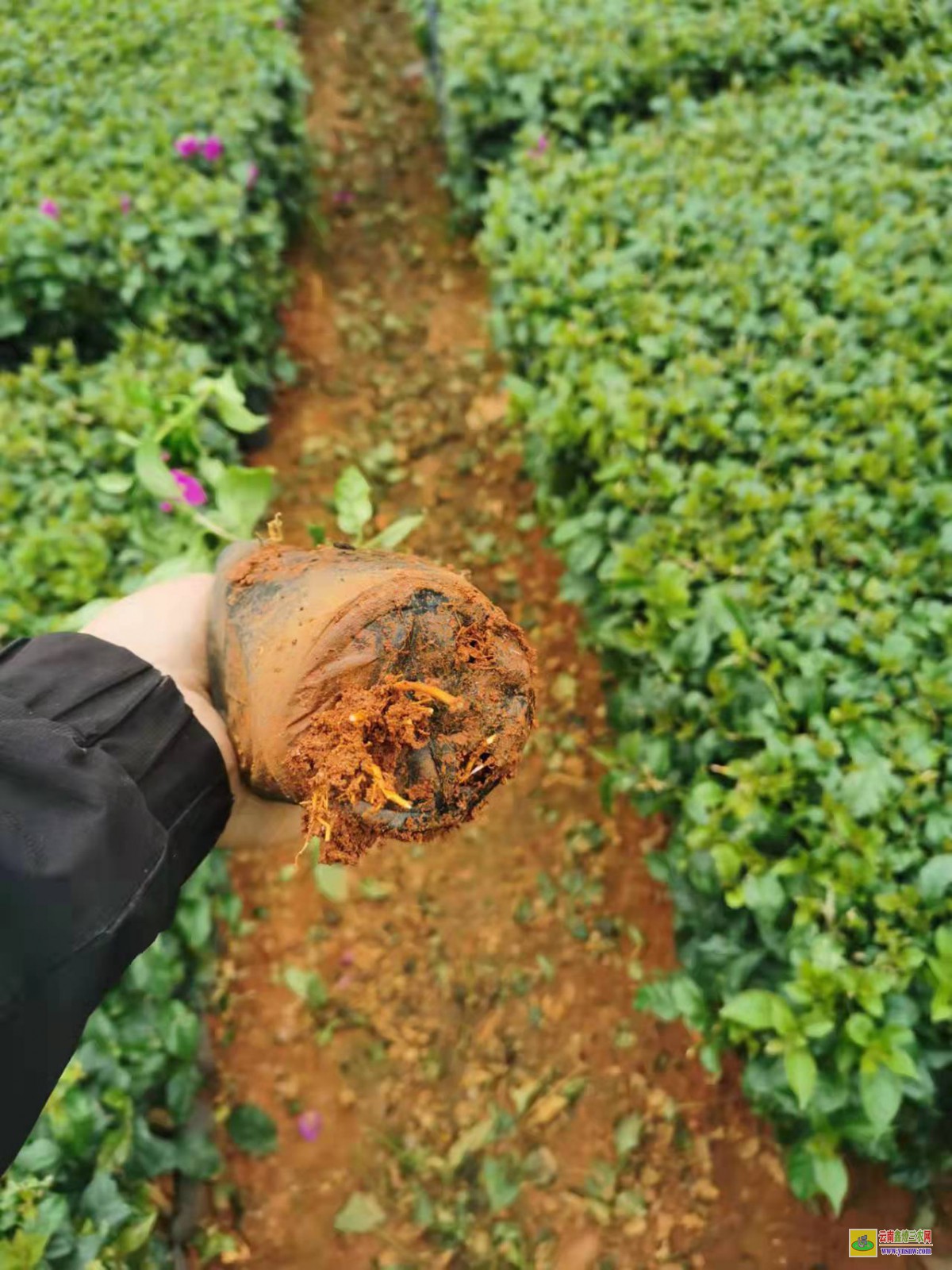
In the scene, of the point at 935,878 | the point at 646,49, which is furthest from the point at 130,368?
the point at 935,878

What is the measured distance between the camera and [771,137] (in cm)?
326

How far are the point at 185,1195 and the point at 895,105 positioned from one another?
14.0 feet

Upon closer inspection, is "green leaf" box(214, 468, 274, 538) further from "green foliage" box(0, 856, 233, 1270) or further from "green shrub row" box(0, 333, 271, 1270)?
"green foliage" box(0, 856, 233, 1270)

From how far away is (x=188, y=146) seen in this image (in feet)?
10.8

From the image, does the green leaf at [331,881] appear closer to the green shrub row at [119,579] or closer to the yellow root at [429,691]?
the green shrub row at [119,579]

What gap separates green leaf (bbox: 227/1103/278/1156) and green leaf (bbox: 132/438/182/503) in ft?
5.75

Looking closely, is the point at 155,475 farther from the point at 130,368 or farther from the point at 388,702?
the point at 388,702

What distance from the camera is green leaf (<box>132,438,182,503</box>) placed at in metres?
A: 2.28

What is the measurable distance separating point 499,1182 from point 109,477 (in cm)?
225

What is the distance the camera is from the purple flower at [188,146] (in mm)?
3289

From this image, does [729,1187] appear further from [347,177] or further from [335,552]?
[347,177]

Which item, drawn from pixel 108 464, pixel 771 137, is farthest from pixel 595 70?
pixel 108 464

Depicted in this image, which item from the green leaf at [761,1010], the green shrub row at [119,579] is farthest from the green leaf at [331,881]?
the green leaf at [761,1010]

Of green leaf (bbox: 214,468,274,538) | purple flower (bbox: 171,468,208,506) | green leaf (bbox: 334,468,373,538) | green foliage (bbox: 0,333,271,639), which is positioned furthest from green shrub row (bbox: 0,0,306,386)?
green leaf (bbox: 334,468,373,538)
